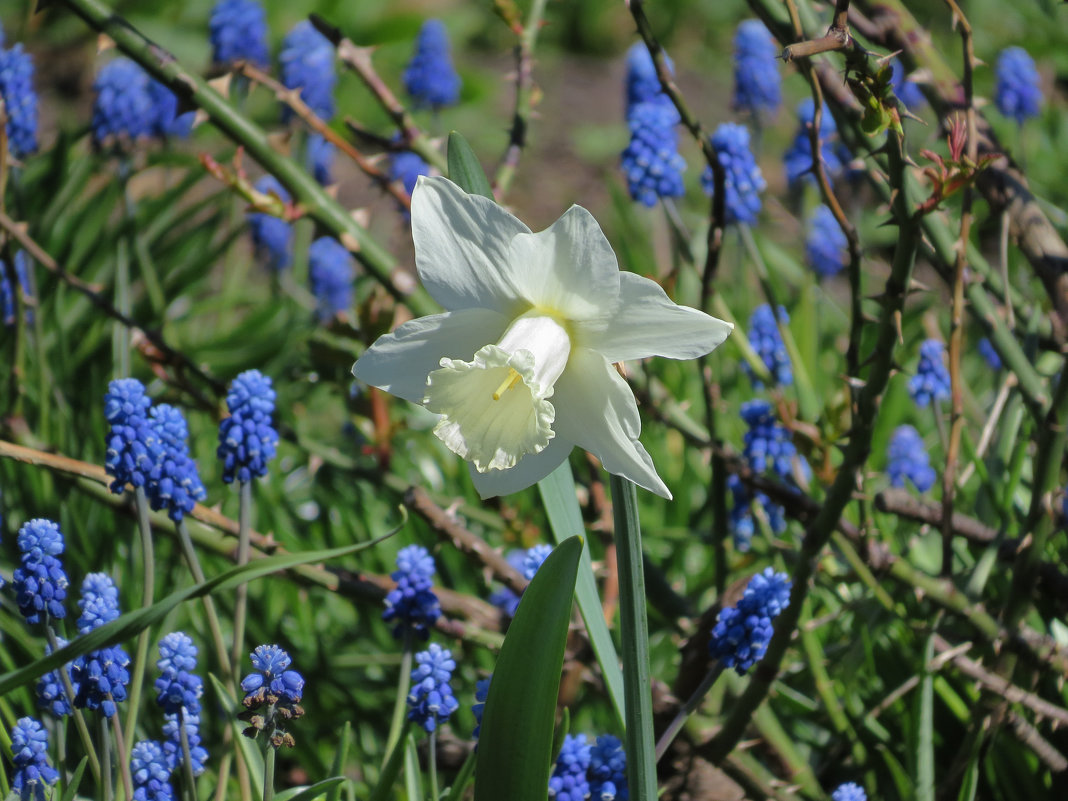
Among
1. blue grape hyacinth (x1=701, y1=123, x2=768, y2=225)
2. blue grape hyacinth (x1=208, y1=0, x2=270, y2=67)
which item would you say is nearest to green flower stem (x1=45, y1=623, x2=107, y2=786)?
blue grape hyacinth (x1=701, y1=123, x2=768, y2=225)

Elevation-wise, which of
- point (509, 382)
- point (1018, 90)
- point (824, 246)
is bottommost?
point (509, 382)

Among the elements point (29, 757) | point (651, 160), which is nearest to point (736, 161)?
point (651, 160)

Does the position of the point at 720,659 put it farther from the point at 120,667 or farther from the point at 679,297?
the point at 679,297

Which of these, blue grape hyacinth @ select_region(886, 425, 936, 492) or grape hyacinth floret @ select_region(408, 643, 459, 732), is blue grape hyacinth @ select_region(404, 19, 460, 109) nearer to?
blue grape hyacinth @ select_region(886, 425, 936, 492)

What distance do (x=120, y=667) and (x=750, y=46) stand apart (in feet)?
7.89

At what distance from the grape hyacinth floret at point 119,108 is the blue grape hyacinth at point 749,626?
2024mm

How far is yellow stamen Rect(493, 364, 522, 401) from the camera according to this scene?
95 centimetres

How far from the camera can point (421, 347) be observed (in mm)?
1073

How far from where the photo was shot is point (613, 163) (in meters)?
5.95

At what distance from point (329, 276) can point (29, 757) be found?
83.7 inches

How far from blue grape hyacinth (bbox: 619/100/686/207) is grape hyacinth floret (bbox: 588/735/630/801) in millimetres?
1036

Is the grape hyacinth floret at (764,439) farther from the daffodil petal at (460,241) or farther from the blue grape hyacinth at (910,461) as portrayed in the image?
the daffodil petal at (460,241)

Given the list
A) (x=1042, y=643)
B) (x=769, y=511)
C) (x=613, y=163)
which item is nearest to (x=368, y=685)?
(x=769, y=511)

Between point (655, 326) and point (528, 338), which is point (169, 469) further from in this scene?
point (655, 326)
